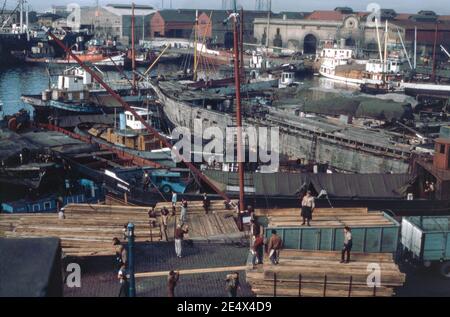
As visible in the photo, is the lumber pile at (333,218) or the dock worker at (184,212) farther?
the dock worker at (184,212)

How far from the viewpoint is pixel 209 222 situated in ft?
64.8

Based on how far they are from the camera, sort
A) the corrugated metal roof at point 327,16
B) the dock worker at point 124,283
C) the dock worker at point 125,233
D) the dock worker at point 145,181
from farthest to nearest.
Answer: the corrugated metal roof at point 327,16 < the dock worker at point 145,181 < the dock worker at point 125,233 < the dock worker at point 124,283

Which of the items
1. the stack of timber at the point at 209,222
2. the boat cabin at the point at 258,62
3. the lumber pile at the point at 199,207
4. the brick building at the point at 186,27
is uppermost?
the brick building at the point at 186,27

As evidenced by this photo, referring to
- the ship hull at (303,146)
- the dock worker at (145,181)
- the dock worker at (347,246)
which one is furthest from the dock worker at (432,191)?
the dock worker at (145,181)

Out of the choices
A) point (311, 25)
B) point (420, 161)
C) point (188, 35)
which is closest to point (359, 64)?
point (311, 25)

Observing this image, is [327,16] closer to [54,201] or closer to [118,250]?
[54,201]

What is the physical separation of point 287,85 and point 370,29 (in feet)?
143

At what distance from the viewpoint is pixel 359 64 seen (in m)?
84.0

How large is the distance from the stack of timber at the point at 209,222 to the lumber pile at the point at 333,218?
1.53 metres

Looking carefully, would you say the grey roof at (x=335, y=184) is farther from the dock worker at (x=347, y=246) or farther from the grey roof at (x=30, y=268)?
the grey roof at (x=30, y=268)

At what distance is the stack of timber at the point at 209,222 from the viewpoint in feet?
61.1

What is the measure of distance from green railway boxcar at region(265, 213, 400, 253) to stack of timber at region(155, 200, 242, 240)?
245 cm

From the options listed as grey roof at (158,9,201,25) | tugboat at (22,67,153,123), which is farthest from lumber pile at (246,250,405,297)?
grey roof at (158,9,201,25)

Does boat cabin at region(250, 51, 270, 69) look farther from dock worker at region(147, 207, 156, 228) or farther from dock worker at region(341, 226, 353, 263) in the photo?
dock worker at region(341, 226, 353, 263)
